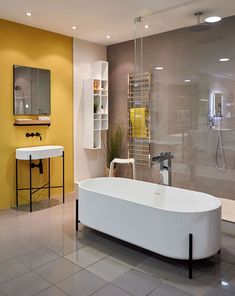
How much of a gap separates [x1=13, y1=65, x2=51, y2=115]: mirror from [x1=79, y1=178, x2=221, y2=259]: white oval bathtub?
1.66m

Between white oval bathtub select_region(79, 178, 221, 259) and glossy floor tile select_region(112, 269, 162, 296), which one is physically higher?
white oval bathtub select_region(79, 178, 221, 259)

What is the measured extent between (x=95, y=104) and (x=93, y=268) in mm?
3311

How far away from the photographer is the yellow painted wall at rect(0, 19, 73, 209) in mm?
4312

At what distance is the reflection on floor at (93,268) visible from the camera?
7.77 ft

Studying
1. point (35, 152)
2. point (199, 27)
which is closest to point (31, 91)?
point (35, 152)

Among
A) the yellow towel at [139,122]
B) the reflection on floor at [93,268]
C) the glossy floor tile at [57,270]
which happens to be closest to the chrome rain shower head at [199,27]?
the yellow towel at [139,122]

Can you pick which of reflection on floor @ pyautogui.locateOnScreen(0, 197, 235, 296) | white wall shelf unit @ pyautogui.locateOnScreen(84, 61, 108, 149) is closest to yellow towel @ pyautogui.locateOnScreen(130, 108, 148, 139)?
white wall shelf unit @ pyautogui.locateOnScreen(84, 61, 108, 149)

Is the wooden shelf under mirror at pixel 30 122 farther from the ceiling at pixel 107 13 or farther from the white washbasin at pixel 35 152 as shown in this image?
the ceiling at pixel 107 13

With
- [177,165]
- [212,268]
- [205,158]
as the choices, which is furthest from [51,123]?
[212,268]

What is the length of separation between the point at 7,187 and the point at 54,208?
79cm

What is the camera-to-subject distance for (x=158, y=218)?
8.81 ft

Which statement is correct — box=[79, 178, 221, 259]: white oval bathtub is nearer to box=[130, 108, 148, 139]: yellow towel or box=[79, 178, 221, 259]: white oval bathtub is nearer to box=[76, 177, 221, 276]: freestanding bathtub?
box=[76, 177, 221, 276]: freestanding bathtub

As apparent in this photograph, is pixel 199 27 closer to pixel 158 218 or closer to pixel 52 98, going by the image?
pixel 52 98

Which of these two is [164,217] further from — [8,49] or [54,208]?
[8,49]
